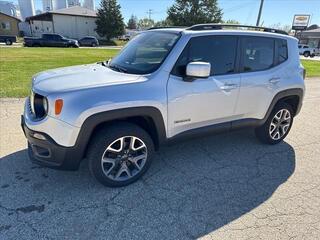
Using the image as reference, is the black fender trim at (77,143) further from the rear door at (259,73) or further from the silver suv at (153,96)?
the rear door at (259,73)

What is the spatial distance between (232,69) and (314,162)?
1937 millimetres

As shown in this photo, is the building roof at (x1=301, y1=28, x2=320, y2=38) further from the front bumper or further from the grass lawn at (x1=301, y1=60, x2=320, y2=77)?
the front bumper

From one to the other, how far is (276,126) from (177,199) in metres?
2.45

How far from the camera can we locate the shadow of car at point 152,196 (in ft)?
8.57

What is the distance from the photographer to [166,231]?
102 inches

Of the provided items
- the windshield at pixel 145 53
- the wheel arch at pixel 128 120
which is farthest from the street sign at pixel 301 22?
the wheel arch at pixel 128 120

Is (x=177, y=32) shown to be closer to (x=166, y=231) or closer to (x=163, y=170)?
(x=163, y=170)

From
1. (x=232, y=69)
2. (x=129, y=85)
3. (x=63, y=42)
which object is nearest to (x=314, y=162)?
(x=232, y=69)

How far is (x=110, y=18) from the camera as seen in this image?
1911 inches

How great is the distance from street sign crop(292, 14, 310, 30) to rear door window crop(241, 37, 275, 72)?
216 ft

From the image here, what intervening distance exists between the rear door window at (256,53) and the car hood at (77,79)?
1668 millimetres

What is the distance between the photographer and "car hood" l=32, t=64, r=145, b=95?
284 centimetres

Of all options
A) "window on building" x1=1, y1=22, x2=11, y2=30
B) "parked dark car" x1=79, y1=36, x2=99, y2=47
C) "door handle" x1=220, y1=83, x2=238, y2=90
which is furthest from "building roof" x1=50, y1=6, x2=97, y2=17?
"door handle" x1=220, y1=83, x2=238, y2=90

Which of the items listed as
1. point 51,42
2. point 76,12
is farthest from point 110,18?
point 51,42
